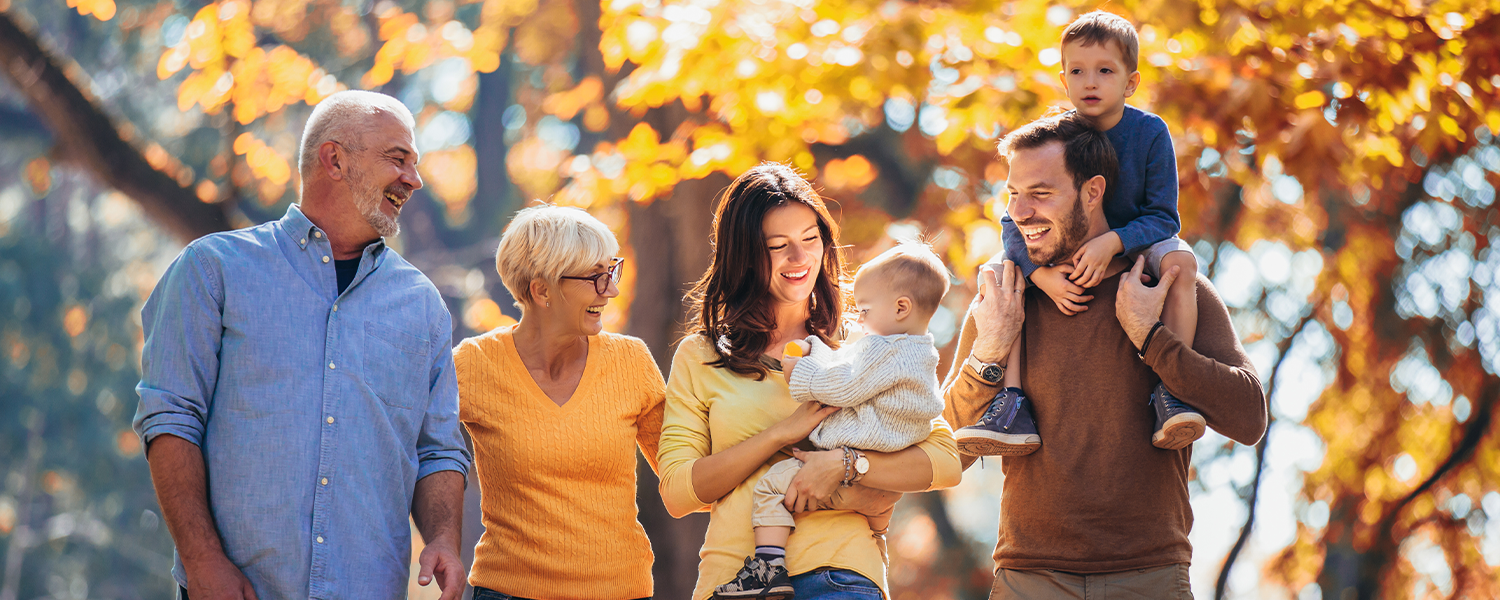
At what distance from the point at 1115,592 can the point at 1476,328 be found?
7395mm

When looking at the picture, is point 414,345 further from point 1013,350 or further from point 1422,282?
point 1422,282

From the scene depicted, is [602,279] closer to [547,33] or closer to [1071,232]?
[1071,232]

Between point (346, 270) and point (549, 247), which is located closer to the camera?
point (346, 270)

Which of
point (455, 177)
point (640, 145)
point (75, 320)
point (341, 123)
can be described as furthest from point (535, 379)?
point (75, 320)

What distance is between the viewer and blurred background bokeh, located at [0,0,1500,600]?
4.70 metres

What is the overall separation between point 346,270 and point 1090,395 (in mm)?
1822

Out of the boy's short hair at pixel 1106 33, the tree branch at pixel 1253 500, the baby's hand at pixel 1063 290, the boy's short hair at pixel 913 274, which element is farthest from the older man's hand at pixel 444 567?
the tree branch at pixel 1253 500

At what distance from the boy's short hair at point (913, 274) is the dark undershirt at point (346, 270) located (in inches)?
49.2

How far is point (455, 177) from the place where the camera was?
1952cm

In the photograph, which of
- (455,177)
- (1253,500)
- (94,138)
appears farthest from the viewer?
(455,177)

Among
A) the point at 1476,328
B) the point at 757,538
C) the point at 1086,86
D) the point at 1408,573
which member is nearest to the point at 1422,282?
the point at 1476,328

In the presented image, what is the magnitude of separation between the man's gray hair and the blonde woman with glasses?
1.50 ft

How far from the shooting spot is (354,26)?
48.1 feet

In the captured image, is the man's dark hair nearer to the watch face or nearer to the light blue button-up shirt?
the watch face
